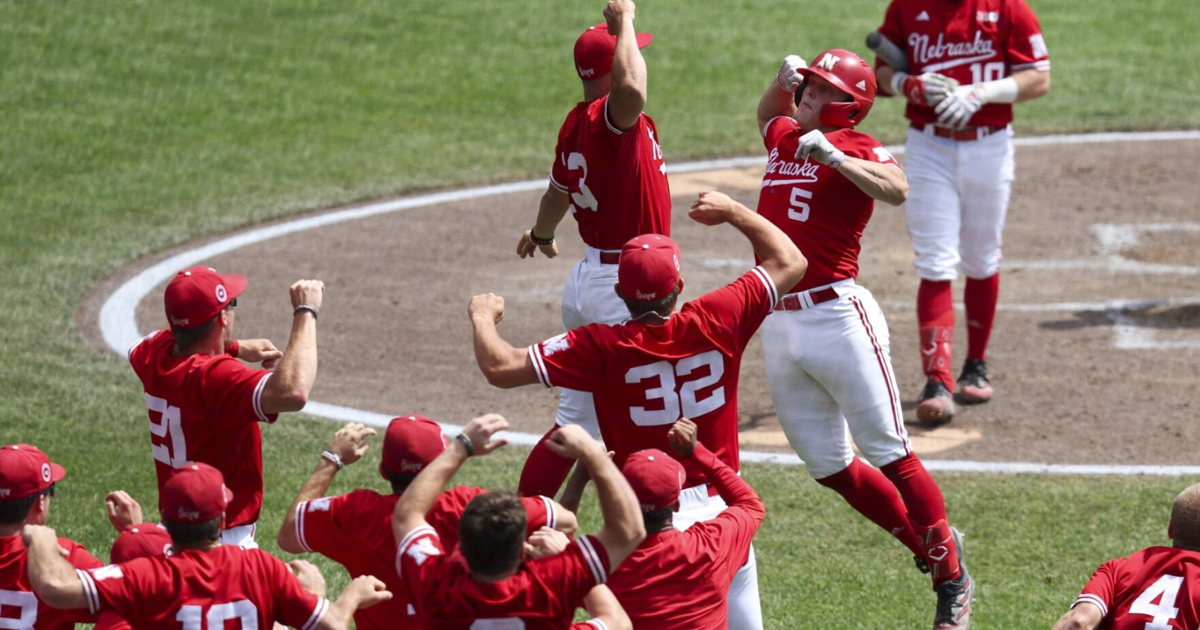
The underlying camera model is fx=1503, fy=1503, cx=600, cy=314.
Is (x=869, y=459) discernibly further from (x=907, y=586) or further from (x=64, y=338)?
(x=64, y=338)

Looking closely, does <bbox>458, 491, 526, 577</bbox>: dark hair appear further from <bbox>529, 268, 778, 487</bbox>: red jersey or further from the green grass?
the green grass

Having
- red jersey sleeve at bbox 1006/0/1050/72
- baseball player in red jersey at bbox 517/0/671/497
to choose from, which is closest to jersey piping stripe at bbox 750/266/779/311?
baseball player in red jersey at bbox 517/0/671/497

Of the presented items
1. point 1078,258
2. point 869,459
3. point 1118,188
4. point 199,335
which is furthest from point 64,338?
point 1118,188

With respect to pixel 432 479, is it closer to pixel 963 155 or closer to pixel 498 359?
pixel 498 359

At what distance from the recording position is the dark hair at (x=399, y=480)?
4.06m

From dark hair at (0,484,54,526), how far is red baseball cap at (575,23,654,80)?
8.35ft

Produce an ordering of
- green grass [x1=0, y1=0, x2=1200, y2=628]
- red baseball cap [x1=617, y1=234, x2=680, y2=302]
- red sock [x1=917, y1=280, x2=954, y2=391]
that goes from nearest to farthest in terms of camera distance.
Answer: red baseball cap [x1=617, y1=234, x2=680, y2=302]
green grass [x1=0, y1=0, x2=1200, y2=628]
red sock [x1=917, y1=280, x2=954, y2=391]

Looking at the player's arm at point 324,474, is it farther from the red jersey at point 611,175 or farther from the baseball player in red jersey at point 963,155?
the baseball player in red jersey at point 963,155

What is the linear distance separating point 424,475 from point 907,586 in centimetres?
276

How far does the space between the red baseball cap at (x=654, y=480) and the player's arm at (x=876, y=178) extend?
5.79 ft

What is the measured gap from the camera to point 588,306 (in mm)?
5793

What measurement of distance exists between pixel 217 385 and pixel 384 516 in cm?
81

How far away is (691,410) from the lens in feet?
15.1

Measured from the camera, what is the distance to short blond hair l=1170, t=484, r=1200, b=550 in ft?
13.4
